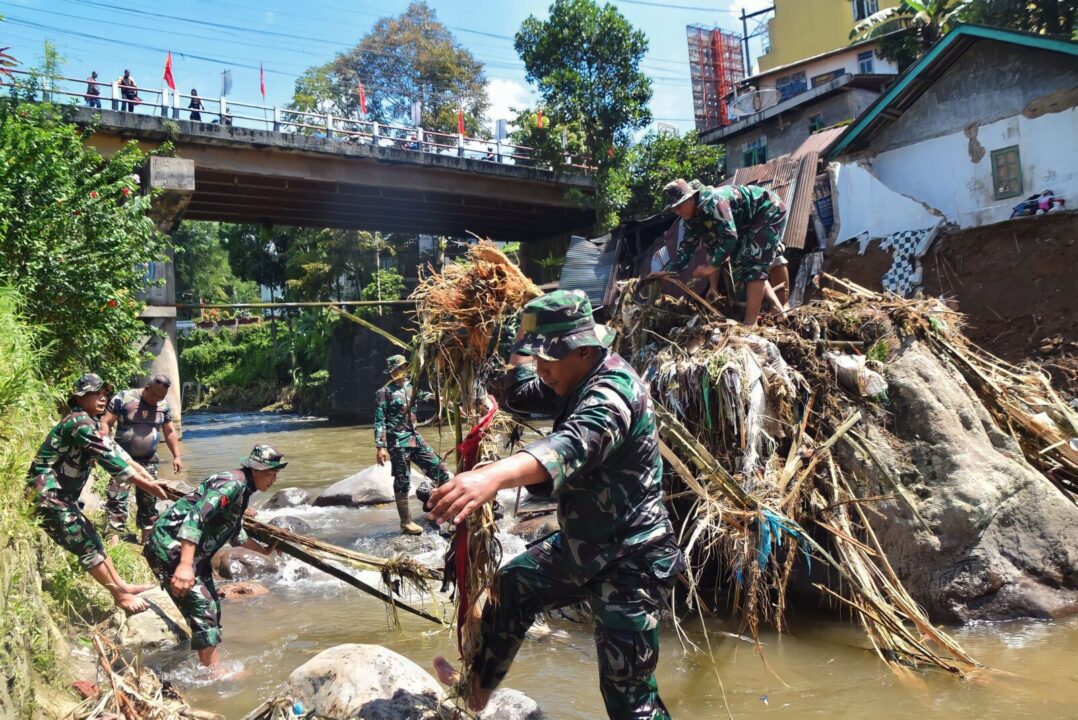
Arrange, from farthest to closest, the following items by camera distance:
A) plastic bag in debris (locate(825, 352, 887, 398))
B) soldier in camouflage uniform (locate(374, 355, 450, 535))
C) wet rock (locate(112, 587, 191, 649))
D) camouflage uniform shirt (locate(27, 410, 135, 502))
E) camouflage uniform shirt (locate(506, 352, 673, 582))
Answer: soldier in camouflage uniform (locate(374, 355, 450, 535)) → plastic bag in debris (locate(825, 352, 887, 398)) → wet rock (locate(112, 587, 191, 649)) → camouflage uniform shirt (locate(27, 410, 135, 502)) → camouflage uniform shirt (locate(506, 352, 673, 582))

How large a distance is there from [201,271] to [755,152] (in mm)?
37283

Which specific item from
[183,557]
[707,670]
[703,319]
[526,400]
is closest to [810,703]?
[707,670]

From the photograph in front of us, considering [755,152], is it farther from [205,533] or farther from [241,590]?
[205,533]

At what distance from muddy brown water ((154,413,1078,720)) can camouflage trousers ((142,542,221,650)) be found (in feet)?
1.03

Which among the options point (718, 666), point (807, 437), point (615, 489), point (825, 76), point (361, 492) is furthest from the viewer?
point (825, 76)

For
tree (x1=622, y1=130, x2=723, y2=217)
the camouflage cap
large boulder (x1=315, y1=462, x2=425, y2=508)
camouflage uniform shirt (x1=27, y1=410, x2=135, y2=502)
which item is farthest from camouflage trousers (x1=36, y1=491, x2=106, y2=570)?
tree (x1=622, y1=130, x2=723, y2=217)

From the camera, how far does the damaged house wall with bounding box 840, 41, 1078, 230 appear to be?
13582 millimetres

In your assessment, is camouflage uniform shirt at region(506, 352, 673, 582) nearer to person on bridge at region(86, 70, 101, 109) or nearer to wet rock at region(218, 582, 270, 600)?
wet rock at region(218, 582, 270, 600)

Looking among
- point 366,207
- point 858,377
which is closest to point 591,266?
point 366,207

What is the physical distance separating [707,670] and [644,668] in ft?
7.66

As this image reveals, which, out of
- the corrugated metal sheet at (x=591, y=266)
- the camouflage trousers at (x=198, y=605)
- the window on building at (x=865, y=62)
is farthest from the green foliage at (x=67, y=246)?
the window on building at (x=865, y=62)

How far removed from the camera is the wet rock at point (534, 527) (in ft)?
27.0

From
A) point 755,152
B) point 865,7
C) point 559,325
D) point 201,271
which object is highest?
point 865,7

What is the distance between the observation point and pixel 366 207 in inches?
1045
